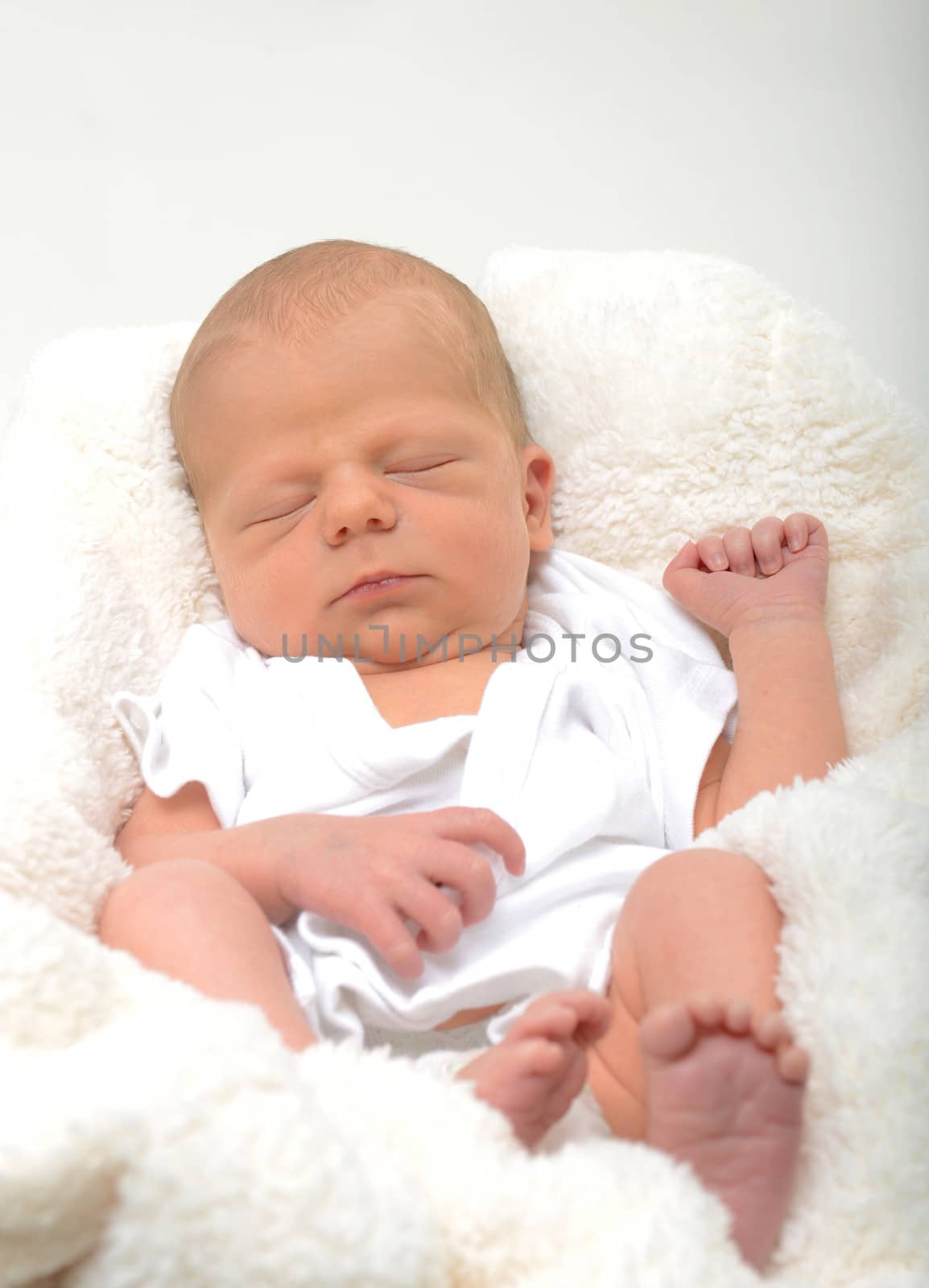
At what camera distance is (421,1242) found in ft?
3.01

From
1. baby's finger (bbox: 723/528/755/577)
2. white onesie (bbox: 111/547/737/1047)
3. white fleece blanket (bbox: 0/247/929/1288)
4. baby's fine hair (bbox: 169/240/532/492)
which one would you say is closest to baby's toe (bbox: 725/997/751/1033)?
white fleece blanket (bbox: 0/247/929/1288)

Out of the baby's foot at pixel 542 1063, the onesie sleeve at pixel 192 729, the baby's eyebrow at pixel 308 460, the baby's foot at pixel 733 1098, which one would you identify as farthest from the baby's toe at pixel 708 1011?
the baby's eyebrow at pixel 308 460

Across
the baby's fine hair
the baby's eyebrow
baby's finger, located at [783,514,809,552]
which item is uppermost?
the baby's fine hair

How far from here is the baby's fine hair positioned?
5.65 ft

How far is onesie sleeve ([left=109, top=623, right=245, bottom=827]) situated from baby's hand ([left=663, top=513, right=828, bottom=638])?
65 centimetres

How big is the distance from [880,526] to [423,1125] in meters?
1.16

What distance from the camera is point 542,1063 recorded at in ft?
3.45

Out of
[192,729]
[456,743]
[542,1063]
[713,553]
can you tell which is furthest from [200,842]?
[713,553]

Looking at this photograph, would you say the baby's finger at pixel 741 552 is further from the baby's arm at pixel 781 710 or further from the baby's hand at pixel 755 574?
the baby's arm at pixel 781 710

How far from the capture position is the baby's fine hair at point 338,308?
172cm

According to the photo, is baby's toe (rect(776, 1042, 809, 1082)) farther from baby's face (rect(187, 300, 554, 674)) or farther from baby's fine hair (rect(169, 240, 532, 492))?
baby's fine hair (rect(169, 240, 532, 492))

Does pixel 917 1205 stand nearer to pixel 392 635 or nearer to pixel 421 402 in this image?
pixel 392 635

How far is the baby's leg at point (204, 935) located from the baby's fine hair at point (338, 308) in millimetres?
737

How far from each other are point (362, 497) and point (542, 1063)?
2.53ft
